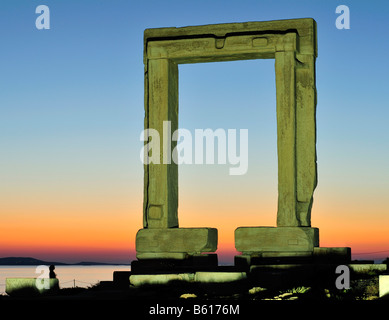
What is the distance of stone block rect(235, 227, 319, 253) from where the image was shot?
49.2ft

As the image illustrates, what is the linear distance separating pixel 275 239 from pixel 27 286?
5.23m

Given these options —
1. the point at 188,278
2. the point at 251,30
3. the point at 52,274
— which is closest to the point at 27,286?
the point at 188,278

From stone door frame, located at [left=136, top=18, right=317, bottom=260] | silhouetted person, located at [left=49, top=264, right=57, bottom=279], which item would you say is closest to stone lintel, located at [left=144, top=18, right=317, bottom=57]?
stone door frame, located at [left=136, top=18, right=317, bottom=260]

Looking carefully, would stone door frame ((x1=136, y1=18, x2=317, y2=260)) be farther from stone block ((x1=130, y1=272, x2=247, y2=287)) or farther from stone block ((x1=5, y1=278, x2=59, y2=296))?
stone block ((x1=5, y1=278, x2=59, y2=296))

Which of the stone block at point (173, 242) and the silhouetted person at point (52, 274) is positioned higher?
the stone block at point (173, 242)

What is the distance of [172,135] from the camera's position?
1622cm

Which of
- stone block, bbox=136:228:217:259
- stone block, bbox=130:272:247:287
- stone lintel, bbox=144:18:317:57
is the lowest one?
stone block, bbox=130:272:247:287

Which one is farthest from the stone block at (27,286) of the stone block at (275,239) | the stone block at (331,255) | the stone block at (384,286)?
the stone block at (384,286)

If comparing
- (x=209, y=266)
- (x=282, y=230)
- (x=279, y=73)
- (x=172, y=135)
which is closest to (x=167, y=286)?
(x=209, y=266)

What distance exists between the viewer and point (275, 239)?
49.4ft

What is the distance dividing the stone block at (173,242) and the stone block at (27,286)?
2.63m

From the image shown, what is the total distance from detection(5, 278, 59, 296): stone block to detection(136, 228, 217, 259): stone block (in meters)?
2.63

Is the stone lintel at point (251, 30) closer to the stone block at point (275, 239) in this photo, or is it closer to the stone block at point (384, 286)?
the stone block at point (275, 239)

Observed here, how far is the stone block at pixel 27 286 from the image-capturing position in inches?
532
